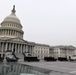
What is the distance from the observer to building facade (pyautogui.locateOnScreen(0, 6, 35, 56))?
213 feet

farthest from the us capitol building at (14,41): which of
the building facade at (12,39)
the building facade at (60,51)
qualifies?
the building facade at (60,51)

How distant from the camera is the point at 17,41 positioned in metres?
66.3

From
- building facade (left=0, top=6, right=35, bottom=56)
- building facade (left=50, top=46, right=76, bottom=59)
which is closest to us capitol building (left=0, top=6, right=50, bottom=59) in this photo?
building facade (left=0, top=6, right=35, bottom=56)

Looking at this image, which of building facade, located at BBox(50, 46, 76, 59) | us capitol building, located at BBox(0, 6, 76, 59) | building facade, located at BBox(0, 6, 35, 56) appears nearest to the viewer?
building facade, located at BBox(0, 6, 35, 56)

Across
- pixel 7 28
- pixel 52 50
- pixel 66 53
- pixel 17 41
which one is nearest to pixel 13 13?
pixel 7 28

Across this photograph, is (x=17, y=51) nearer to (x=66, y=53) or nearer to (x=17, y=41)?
(x=17, y=41)

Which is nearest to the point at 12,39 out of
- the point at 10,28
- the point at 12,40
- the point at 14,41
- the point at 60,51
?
the point at 12,40

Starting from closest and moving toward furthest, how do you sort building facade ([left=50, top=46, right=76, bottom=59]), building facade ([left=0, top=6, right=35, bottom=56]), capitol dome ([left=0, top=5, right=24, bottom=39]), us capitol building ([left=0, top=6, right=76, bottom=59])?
1. building facade ([left=0, top=6, right=35, bottom=56])
2. us capitol building ([left=0, top=6, right=76, bottom=59])
3. capitol dome ([left=0, top=5, right=24, bottom=39])
4. building facade ([left=50, top=46, right=76, bottom=59])

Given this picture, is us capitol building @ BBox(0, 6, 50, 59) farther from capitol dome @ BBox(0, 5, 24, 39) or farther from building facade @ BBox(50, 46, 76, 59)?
building facade @ BBox(50, 46, 76, 59)

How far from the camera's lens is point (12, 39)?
65625 millimetres

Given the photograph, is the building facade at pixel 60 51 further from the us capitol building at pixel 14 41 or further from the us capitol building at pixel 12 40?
the us capitol building at pixel 12 40

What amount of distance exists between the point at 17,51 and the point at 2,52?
7461 millimetres

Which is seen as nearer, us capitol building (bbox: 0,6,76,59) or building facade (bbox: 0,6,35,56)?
building facade (bbox: 0,6,35,56)

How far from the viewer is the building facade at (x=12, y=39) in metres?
64.9
